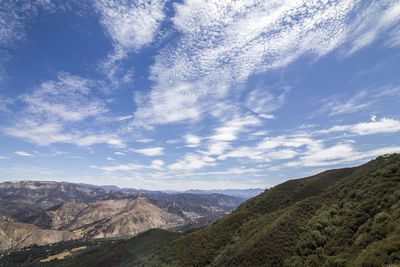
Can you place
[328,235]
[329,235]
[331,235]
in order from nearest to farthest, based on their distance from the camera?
[331,235] → [329,235] → [328,235]

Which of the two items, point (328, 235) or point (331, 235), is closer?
point (331, 235)

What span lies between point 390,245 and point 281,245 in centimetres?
1730

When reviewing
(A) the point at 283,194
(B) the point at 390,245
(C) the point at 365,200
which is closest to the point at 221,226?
(A) the point at 283,194

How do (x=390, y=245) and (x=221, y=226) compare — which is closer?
(x=390, y=245)

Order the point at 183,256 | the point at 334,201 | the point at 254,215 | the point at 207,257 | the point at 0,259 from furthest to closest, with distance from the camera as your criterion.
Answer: the point at 0,259 → the point at 254,215 → the point at 183,256 → the point at 207,257 → the point at 334,201

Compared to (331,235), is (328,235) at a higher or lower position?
lower

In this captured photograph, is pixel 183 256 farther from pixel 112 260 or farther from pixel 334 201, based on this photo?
pixel 112 260

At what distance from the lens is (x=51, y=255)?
17675cm

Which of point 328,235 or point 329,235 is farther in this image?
point 328,235

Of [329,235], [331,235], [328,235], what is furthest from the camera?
[328,235]

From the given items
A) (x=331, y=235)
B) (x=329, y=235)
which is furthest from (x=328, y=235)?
(x=331, y=235)

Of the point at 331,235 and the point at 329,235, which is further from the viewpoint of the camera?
the point at 329,235

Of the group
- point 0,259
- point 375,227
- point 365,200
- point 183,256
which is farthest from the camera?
point 0,259

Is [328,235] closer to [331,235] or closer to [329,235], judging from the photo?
[329,235]
